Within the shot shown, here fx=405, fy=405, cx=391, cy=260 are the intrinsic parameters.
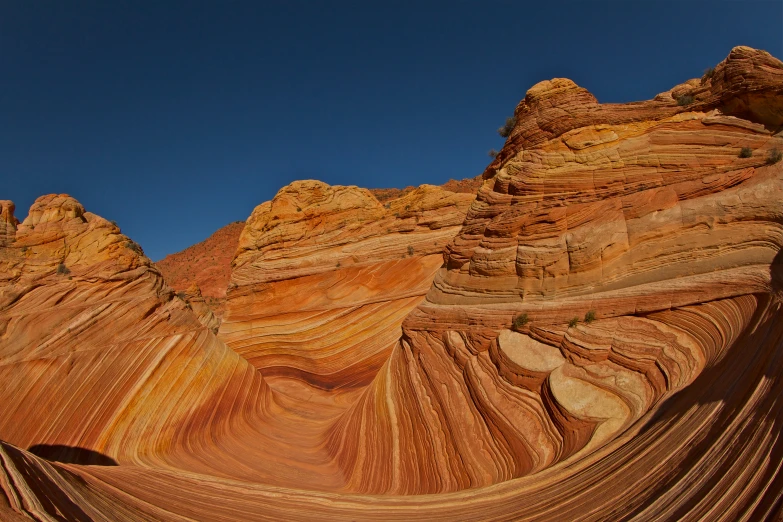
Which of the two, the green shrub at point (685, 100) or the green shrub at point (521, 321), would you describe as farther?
the green shrub at point (685, 100)

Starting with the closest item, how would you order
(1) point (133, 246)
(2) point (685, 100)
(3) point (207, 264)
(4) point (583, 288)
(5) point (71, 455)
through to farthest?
1. (5) point (71, 455)
2. (4) point (583, 288)
3. (2) point (685, 100)
4. (1) point (133, 246)
5. (3) point (207, 264)

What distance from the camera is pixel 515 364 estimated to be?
686cm

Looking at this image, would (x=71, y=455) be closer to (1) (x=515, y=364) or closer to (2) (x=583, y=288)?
(1) (x=515, y=364)

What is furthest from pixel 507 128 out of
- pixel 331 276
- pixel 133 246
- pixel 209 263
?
pixel 209 263

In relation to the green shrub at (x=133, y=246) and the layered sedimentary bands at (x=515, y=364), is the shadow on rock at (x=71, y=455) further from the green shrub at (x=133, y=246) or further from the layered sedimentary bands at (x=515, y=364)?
the green shrub at (x=133, y=246)

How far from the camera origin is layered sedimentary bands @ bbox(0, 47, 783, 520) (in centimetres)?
345

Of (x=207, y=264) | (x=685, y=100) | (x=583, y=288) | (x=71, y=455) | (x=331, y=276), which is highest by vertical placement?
(x=207, y=264)

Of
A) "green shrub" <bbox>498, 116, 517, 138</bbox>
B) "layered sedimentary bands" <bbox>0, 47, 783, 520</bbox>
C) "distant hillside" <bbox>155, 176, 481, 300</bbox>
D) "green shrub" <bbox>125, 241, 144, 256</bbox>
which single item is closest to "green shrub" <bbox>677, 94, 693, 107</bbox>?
"layered sedimentary bands" <bbox>0, 47, 783, 520</bbox>

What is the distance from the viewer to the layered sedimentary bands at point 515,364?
11.3 feet

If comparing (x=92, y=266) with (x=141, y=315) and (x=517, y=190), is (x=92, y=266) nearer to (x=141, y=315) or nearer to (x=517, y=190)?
(x=141, y=315)

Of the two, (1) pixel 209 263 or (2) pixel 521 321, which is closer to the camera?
(2) pixel 521 321

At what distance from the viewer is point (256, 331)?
15469 millimetres

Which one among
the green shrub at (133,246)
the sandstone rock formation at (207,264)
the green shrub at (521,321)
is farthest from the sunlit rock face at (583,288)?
the sandstone rock formation at (207,264)

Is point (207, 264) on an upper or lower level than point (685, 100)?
upper
